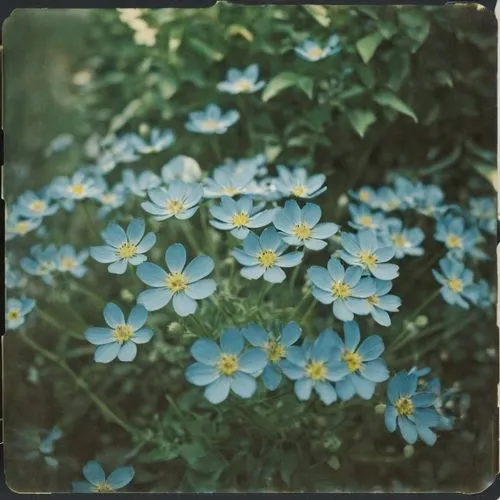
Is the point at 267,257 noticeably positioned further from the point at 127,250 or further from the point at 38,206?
the point at 38,206

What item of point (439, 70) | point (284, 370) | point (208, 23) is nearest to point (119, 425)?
point (284, 370)

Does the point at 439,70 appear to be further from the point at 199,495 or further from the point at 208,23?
the point at 199,495

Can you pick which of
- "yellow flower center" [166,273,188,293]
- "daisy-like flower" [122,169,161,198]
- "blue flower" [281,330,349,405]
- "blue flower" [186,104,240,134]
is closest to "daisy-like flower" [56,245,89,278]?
"daisy-like flower" [122,169,161,198]

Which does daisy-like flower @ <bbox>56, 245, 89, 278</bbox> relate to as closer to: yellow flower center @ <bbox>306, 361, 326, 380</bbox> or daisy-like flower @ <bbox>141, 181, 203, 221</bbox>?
daisy-like flower @ <bbox>141, 181, 203, 221</bbox>

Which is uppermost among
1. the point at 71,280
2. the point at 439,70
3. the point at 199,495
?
the point at 439,70

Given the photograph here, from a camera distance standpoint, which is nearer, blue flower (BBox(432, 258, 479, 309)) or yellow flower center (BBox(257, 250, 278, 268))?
yellow flower center (BBox(257, 250, 278, 268))

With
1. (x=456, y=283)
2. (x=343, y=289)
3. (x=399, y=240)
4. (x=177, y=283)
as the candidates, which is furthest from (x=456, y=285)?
(x=177, y=283)
